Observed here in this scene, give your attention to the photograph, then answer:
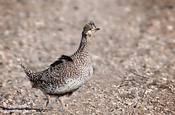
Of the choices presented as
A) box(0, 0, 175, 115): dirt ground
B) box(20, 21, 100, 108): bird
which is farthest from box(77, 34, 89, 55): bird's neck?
box(0, 0, 175, 115): dirt ground

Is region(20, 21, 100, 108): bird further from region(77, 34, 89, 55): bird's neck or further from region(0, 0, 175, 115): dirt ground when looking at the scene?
region(0, 0, 175, 115): dirt ground

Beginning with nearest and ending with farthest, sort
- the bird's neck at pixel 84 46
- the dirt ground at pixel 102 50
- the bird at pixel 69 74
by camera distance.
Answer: the bird at pixel 69 74 < the bird's neck at pixel 84 46 < the dirt ground at pixel 102 50

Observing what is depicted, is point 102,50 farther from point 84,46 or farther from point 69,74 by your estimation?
point 69,74

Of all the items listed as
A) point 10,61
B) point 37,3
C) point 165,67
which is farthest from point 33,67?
point 37,3

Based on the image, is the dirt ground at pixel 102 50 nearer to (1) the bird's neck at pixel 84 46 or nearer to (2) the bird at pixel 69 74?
(2) the bird at pixel 69 74

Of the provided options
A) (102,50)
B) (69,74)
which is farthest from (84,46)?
(102,50)

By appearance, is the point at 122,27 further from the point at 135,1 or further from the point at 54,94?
the point at 54,94

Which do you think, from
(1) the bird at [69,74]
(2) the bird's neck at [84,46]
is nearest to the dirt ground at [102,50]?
(1) the bird at [69,74]
